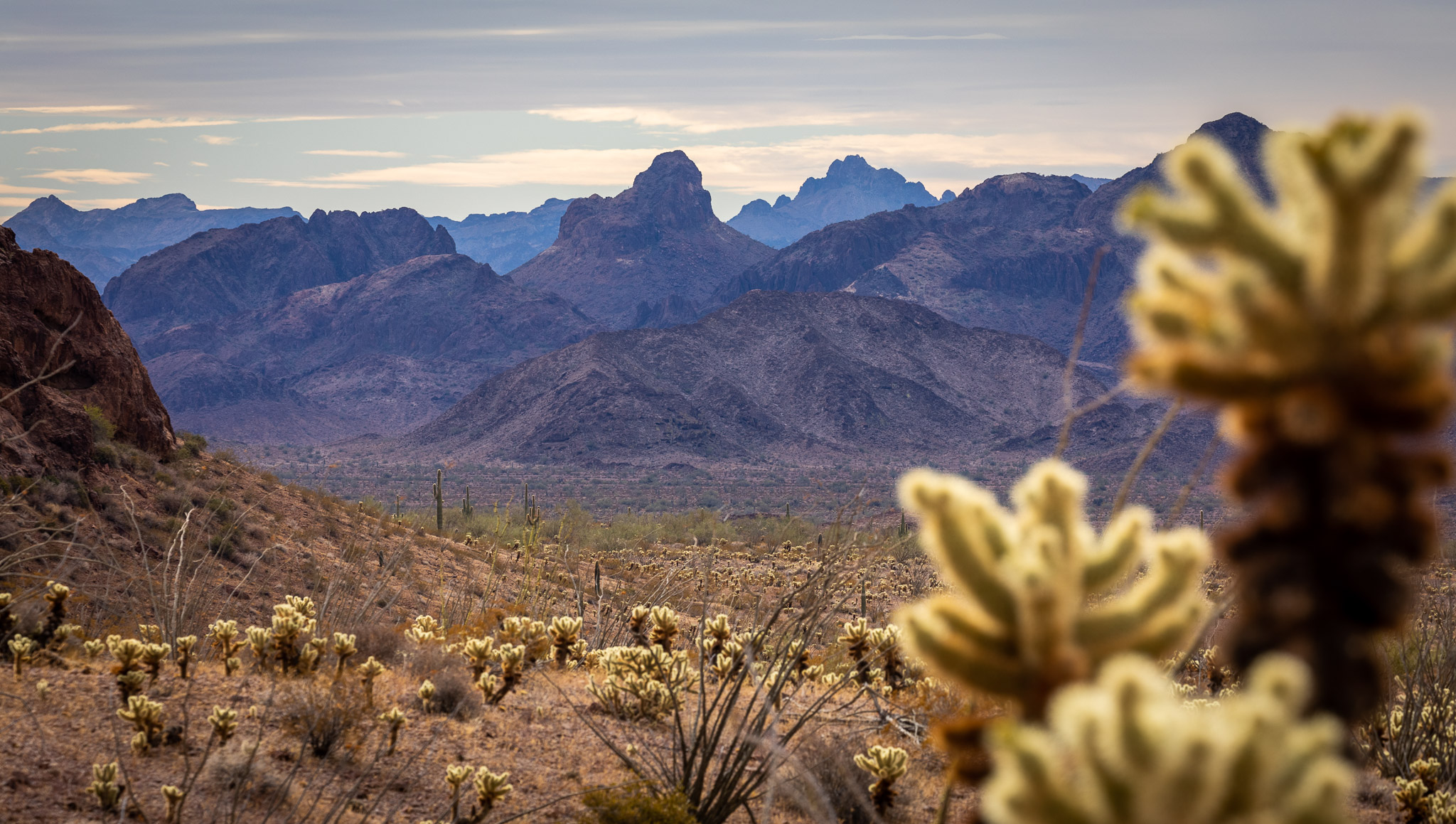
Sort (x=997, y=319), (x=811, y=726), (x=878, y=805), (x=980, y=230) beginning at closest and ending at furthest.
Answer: (x=878, y=805), (x=811, y=726), (x=997, y=319), (x=980, y=230)

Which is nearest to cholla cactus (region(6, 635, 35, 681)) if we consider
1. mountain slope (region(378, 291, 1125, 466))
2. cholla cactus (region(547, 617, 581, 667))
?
cholla cactus (region(547, 617, 581, 667))

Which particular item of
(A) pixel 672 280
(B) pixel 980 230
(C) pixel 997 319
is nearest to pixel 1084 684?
(C) pixel 997 319

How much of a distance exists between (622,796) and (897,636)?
2291mm

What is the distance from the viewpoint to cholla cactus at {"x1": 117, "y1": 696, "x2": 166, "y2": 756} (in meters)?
4.79

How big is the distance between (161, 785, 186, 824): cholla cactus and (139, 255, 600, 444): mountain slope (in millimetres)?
102434

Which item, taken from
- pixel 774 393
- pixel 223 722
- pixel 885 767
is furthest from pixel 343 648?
pixel 774 393

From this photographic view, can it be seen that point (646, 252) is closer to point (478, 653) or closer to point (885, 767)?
point (478, 653)

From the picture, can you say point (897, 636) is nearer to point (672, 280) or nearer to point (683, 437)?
point (683, 437)

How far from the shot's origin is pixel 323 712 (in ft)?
17.1

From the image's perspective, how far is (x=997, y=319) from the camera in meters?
119

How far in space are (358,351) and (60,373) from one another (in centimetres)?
11900

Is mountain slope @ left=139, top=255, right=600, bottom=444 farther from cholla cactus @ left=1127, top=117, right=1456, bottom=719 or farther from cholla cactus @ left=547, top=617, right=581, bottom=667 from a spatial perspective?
cholla cactus @ left=1127, top=117, right=1456, bottom=719

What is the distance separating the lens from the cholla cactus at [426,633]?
7144 millimetres

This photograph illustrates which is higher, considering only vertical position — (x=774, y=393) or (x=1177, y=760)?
(x=1177, y=760)
